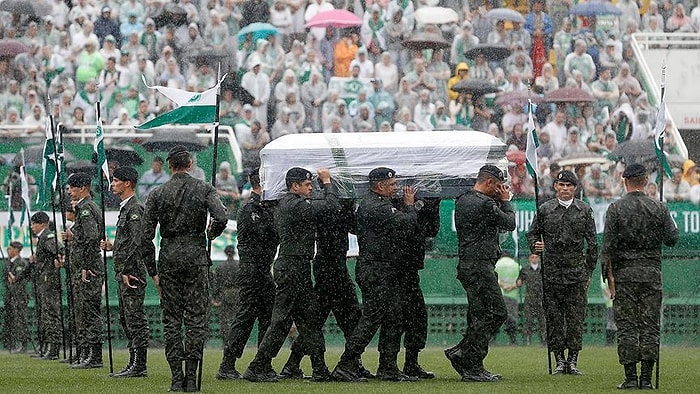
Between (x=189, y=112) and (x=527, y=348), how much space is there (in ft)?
30.4

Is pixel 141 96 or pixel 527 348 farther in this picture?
pixel 141 96

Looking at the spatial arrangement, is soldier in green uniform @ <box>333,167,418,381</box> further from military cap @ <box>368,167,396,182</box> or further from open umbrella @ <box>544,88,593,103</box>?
open umbrella @ <box>544,88,593,103</box>

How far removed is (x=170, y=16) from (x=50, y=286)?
10597mm

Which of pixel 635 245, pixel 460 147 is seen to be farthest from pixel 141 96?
pixel 635 245

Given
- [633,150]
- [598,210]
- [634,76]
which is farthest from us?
[634,76]

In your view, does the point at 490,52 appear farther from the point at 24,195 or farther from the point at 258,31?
the point at 24,195

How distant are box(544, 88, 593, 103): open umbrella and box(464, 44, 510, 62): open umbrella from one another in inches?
65.2

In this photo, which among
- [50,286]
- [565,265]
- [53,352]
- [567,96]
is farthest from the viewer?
[567,96]

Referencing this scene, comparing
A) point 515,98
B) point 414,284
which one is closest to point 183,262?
point 414,284

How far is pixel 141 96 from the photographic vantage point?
27844 millimetres

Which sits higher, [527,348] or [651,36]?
[651,36]

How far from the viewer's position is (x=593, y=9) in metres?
29.9

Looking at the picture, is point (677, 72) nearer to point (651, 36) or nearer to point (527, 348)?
point (651, 36)

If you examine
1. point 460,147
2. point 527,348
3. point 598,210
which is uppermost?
point 460,147
